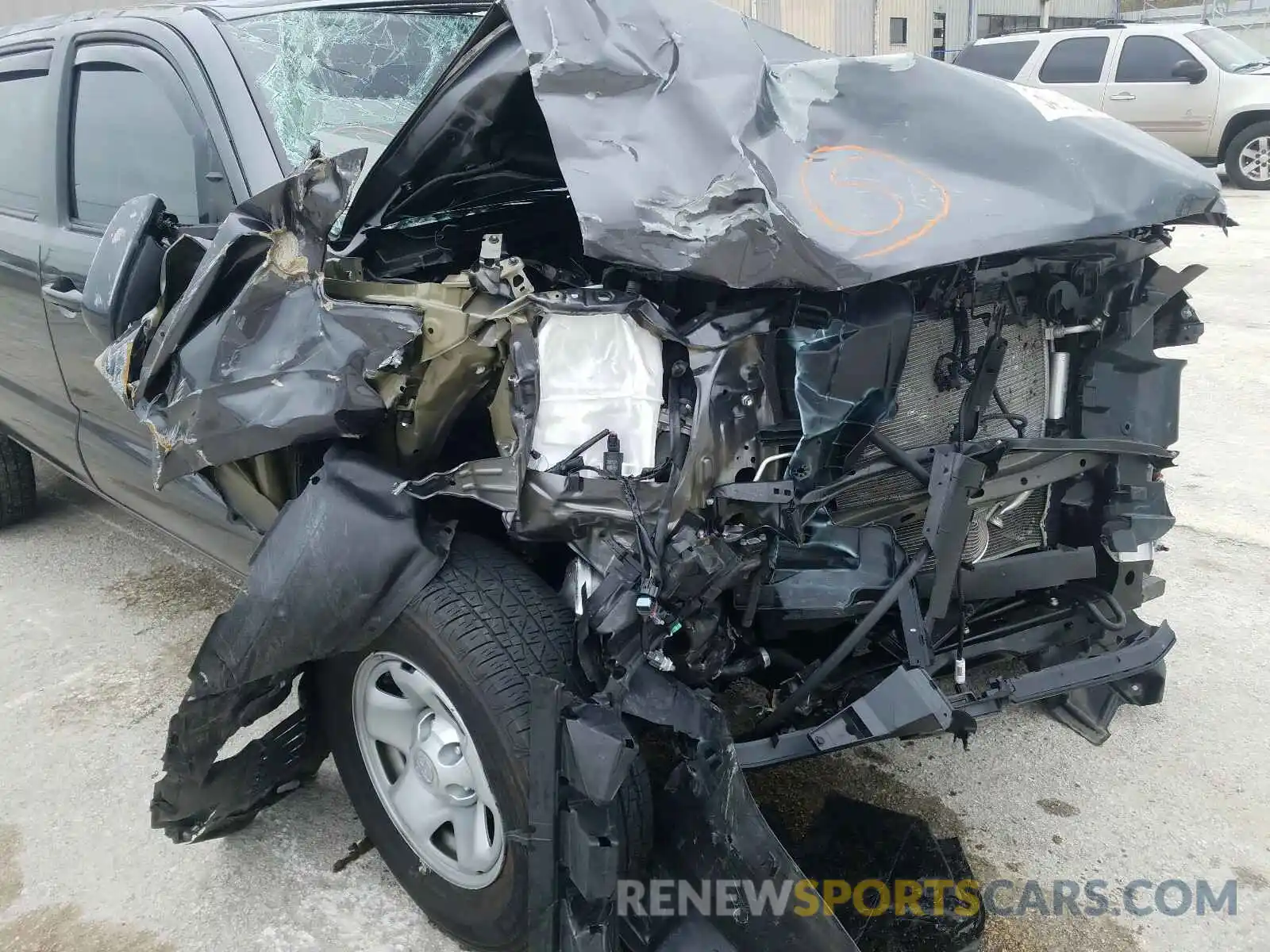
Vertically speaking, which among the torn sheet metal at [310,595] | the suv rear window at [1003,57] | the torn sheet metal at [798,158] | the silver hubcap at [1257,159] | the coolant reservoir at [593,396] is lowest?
the silver hubcap at [1257,159]

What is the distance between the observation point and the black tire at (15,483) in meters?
4.61

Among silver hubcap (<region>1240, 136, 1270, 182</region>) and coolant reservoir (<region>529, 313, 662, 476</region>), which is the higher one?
coolant reservoir (<region>529, 313, 662, 476</region>)

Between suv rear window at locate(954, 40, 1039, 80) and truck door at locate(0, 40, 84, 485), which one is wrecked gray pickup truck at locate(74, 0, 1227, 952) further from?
suv rear window at locate(954, 40, 1039, 80)

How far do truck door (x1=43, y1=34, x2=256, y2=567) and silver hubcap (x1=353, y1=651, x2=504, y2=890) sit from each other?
0.69 metres

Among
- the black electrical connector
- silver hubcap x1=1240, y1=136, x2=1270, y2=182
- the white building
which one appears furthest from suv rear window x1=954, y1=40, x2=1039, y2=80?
the black electrical connector

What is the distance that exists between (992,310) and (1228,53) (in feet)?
41.0

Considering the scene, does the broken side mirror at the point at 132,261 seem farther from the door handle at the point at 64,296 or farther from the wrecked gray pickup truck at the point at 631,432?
the door handle at the point at 64,296

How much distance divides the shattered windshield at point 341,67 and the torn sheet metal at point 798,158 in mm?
879

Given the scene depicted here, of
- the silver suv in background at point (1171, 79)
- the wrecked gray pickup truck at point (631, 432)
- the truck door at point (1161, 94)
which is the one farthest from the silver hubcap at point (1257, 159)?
the wrecked gray pickup truck at point (631, 432)

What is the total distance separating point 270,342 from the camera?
7.34 feet

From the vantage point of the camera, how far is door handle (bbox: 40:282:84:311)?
3.17 metres

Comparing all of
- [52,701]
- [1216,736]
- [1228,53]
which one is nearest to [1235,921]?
[1216,736]

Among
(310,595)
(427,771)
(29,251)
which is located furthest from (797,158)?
(29,251)

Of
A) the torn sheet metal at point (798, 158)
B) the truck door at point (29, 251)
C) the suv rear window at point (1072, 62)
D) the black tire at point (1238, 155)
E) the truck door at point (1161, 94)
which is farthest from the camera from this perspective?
the suv rear window at point (1072, 62)
